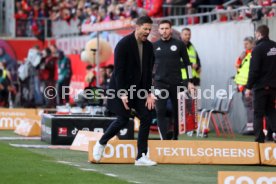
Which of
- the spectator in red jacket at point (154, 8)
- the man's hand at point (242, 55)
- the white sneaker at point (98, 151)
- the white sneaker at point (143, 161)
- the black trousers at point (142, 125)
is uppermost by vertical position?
the spectator in red jacket at point (154, 8)

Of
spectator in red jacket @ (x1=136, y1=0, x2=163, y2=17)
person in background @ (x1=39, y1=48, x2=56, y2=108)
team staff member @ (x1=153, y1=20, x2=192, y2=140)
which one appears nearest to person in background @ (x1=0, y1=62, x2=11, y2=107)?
person in background @ (x1=39, y1=48, x2=56, y2=108)

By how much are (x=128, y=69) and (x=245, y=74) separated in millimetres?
7389

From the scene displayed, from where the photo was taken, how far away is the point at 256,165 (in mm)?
15047

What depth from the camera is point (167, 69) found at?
17906mm

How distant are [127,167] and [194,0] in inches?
529

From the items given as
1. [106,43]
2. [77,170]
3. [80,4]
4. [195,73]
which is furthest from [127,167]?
[80,4]

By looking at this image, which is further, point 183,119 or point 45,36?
point 45,36

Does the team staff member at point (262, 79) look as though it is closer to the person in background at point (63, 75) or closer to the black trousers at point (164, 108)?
the black trousers at point (164, 108)

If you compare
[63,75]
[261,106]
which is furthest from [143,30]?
[63,75]

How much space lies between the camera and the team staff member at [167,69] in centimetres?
1755

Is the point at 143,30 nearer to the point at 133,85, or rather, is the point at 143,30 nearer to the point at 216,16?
the point at 133,85

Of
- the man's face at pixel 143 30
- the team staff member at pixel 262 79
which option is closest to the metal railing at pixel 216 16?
the team staff member at pixel 262 79

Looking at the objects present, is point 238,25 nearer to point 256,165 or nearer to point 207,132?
point 207,132

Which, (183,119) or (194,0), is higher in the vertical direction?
(194,0)
